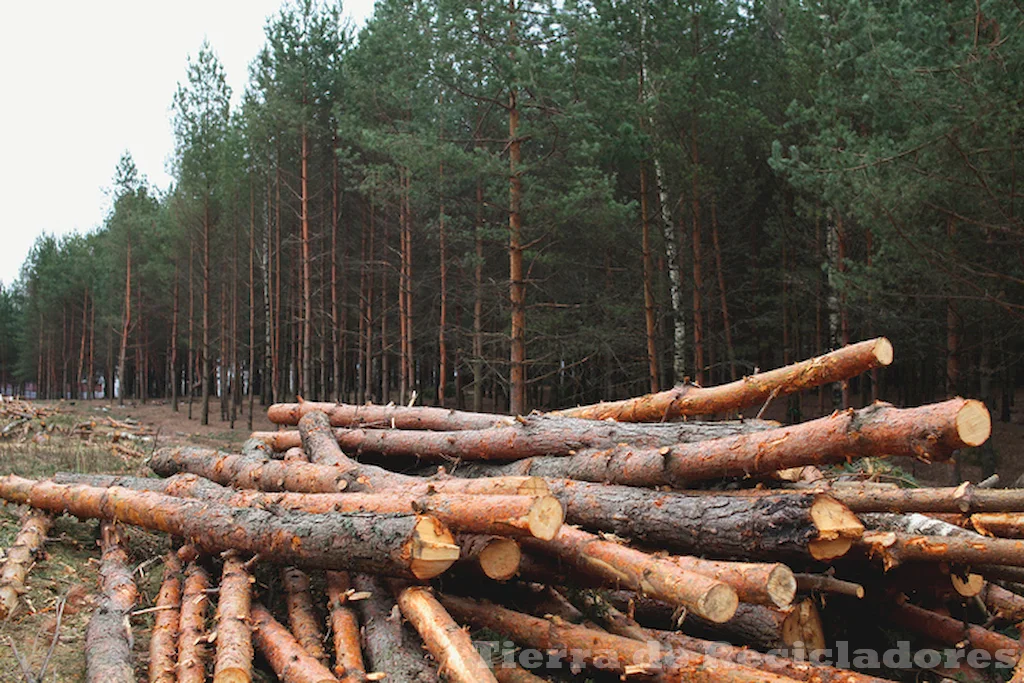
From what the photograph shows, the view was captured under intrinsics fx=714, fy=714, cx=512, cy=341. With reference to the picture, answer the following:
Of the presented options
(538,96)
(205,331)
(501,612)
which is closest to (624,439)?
(501,612)

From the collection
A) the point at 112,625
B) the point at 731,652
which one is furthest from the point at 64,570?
the point at 731,652

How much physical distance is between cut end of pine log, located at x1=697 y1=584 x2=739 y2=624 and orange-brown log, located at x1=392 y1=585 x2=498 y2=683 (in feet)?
3.78

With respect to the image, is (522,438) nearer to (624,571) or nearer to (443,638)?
(624,571)

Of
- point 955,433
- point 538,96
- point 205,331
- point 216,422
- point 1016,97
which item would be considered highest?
point 538,96

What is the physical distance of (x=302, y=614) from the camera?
4.93 meters

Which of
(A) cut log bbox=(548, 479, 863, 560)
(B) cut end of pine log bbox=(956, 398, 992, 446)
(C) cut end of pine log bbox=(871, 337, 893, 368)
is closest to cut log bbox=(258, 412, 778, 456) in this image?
(A) cut log bbox=(548, 479, 863, 560)

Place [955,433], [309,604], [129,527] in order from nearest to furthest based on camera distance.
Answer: [955,433]
[309,604]
[129,527]

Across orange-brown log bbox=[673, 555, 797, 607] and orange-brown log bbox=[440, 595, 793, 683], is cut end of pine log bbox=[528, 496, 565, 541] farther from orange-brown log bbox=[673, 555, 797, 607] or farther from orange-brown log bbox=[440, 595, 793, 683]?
orange-brown log bbox=[673, 555, 797, 607]

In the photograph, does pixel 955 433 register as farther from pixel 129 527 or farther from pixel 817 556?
pixel 129 527

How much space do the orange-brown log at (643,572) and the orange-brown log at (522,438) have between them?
1445 mm

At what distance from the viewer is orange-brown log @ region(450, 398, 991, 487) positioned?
Result: 13.4ft

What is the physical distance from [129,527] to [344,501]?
317 centimetres

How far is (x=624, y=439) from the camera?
5902 mm

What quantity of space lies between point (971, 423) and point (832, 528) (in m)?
0.98
